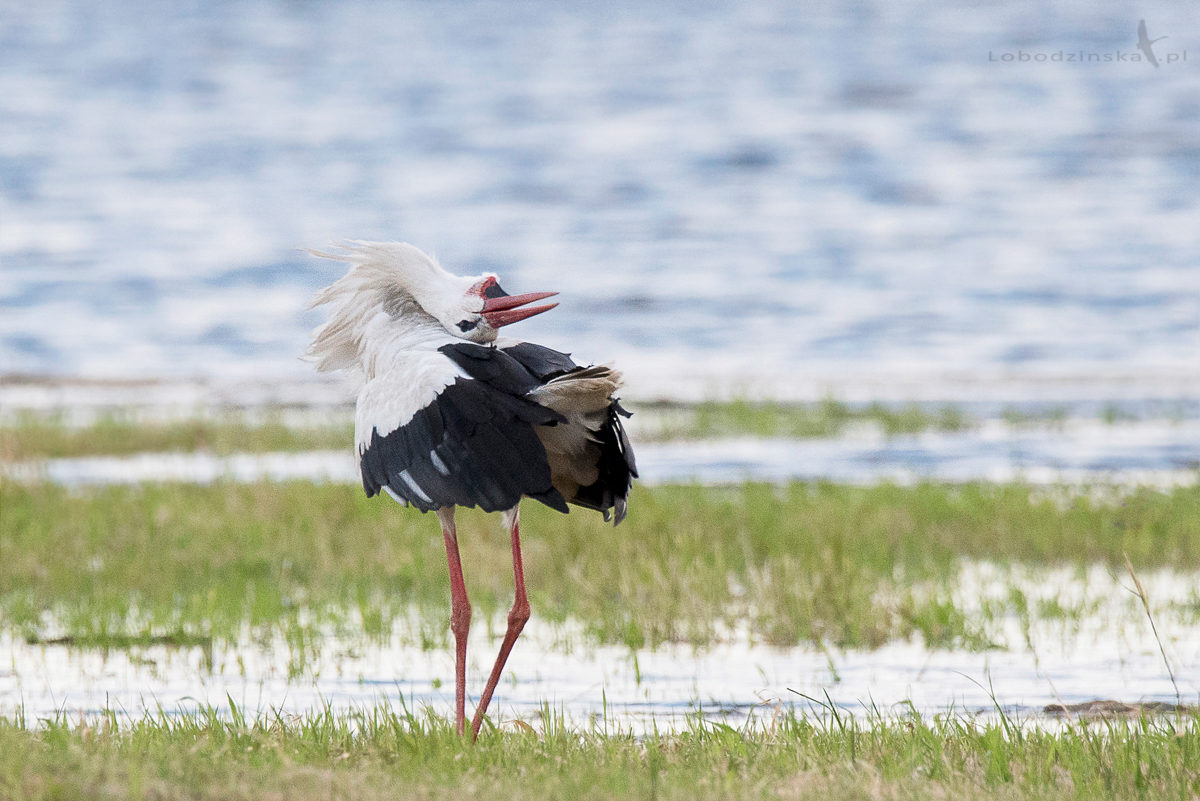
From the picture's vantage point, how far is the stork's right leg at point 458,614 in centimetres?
555

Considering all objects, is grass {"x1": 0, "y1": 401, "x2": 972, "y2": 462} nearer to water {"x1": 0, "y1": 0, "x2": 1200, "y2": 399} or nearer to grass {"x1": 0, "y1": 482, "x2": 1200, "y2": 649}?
water {"x1": 0, "y1": 0, "x2": 1200, "y2": 399}

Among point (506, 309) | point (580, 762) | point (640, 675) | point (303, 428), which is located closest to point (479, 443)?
point (506, 309)

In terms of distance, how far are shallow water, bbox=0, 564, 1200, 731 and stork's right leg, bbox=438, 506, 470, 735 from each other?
47cm

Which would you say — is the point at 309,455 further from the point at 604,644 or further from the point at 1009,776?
the point at 1009,776

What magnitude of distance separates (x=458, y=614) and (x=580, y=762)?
121cm

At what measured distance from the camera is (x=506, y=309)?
5.64 metres

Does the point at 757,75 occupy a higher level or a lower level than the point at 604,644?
higher

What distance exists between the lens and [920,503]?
429 inches

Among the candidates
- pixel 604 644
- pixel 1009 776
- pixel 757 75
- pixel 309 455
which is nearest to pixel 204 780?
pixel 1009 776

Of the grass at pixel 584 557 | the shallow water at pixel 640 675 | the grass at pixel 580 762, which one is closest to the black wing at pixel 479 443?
the grass at pixel 580 762

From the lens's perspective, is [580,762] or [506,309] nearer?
[580,762]

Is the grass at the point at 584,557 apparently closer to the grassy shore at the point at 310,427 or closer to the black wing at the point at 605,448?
the black wing at the point at 605,448

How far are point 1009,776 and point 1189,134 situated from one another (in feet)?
156

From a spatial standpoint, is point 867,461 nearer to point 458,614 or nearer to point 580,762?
point 458,614
